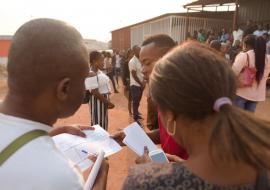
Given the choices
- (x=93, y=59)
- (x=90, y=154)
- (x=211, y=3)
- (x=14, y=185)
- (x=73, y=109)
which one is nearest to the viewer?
(x=14, y=185)

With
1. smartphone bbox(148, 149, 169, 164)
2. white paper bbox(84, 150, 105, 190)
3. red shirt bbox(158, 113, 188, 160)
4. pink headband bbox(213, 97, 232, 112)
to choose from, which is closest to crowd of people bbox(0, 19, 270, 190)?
pink headband bbox(213, 97, 232, 112)

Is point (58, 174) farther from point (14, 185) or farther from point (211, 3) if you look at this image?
point (211, 3)

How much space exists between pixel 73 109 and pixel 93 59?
3541mm

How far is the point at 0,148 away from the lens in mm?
1086

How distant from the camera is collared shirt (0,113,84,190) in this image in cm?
106

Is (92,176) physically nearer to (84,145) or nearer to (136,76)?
(84,145)

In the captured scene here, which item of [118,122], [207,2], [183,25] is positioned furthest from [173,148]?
[183,25]

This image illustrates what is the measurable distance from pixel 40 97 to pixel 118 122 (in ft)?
23.0

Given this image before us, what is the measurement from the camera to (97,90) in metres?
4.77

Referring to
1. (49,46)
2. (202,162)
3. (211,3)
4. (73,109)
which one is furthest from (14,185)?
(211,3)

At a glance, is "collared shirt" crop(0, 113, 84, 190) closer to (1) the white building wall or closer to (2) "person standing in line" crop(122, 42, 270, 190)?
(2) "person standing in line" crop(122, 42, 270, 190)

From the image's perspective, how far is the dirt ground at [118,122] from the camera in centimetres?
457

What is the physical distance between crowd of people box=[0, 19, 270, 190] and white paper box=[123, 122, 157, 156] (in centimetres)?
87

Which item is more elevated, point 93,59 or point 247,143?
point 247,143
